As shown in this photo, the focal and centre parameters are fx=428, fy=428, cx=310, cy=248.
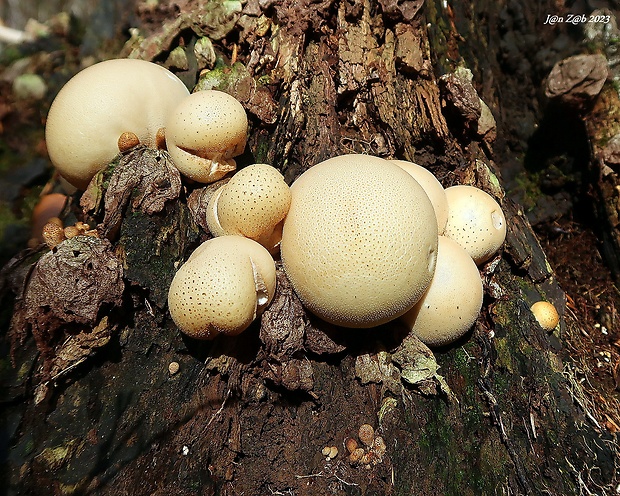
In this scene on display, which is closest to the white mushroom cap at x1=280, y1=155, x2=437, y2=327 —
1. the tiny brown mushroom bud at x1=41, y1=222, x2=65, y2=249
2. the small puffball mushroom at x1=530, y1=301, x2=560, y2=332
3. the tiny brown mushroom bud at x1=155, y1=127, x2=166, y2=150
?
the tiny brown mushroom bud at x1=155, y1=127, x2=166, y2=150

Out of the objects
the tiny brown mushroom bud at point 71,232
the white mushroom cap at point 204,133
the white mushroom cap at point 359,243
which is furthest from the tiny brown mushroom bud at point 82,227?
the white mushroom cap at point 359,243

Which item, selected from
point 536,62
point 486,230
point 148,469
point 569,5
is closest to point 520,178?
point 536,62

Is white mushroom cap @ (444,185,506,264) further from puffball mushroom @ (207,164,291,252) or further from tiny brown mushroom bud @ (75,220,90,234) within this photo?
tiny brown mushroom bud @ (75,220,90,234)

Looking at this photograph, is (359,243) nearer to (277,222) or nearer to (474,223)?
(277,222)

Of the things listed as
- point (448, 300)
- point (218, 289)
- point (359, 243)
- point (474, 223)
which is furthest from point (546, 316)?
point (218, 289)

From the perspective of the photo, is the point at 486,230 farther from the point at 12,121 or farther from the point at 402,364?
the point at 12,121

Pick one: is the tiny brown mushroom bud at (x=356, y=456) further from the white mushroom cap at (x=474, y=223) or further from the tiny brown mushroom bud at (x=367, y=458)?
the white mushroom cap at (x=474, y=223)
